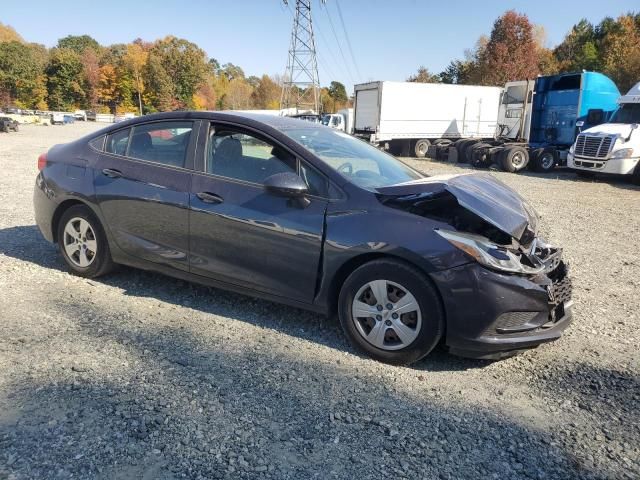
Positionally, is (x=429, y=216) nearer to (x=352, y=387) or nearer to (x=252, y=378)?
(x=352, y=387)

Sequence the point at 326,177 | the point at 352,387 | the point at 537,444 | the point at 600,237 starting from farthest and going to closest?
1. the point at 600,237
2. the point at 326,177
3. the point at 352,387
4. the point at 537,444

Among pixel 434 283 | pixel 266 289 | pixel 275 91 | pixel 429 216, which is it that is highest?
pixel 275 91

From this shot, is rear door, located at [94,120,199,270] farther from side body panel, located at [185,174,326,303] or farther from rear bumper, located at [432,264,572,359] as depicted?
rear bumper, located at [432,264,572,359]

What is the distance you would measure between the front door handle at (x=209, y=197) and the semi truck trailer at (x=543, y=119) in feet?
54.7

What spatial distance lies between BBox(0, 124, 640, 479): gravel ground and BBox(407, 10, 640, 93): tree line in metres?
39.0

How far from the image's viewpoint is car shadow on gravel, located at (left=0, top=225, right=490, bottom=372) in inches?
145

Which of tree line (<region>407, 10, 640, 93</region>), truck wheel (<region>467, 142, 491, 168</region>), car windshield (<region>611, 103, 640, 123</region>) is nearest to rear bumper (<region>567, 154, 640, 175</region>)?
car windshield (<region>611, 103, 640, 123</region>)

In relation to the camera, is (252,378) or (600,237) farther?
(600,237)

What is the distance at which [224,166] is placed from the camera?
4.07 metres

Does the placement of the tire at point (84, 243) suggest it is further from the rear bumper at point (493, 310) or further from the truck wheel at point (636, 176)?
the truck wheel at point (636, 176)

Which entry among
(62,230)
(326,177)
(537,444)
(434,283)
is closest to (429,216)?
(434,283)

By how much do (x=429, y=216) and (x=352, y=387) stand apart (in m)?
1.26

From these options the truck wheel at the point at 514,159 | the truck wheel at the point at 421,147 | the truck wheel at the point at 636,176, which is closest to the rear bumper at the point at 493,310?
the truck wheel at the point at 636,176

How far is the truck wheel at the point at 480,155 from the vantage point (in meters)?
19.7
